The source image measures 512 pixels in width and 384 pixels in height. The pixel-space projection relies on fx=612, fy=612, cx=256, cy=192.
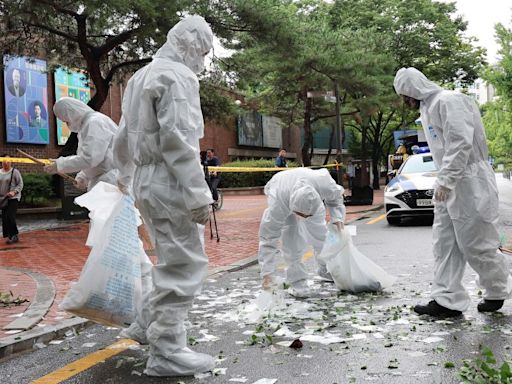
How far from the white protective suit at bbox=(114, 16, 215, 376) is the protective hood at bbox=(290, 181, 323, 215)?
6.12 ft

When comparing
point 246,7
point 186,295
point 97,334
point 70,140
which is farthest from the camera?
Answer: point 70,140

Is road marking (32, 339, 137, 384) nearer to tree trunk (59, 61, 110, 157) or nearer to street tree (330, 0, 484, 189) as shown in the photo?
tree trunk (59, 61, 110, 157)

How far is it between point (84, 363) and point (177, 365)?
806 mm

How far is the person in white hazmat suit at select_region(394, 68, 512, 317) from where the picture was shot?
4.69 m

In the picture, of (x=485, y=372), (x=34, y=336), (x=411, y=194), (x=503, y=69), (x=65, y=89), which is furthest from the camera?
(x=503, y=69)

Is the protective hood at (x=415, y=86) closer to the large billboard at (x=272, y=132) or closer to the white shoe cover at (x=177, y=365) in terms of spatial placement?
the white shoe cover at (x=177, y=365)

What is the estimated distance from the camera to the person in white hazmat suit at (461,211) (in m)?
4.69

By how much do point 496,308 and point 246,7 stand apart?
35.4 feet

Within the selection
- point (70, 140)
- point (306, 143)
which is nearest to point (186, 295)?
point (70, 140)

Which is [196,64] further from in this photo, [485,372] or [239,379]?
[485,372]

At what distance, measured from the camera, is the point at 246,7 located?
1411cm

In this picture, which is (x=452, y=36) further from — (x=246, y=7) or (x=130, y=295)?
(x=130, y=295)

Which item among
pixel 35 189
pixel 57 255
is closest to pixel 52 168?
pixel 57 255

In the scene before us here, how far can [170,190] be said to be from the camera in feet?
11.6
